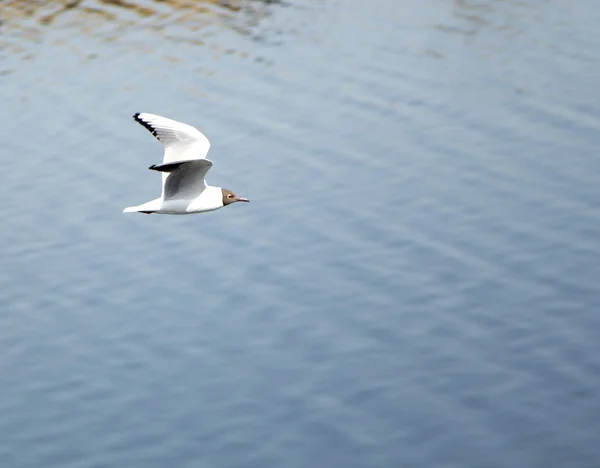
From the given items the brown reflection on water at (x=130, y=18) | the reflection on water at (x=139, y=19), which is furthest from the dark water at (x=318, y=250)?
the brown reflection on water at (x=130, y=18)

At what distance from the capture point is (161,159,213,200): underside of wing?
21406 mm

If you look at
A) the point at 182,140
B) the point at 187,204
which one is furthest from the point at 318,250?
the point at 182,140

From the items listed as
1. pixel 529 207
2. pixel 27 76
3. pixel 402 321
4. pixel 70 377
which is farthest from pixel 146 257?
pixel 27 76

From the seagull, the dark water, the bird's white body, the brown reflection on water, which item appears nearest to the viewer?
the seagull

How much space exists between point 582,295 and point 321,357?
5060mm

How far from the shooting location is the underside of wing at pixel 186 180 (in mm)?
21406

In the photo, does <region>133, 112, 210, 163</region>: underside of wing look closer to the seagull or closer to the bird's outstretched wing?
the seagull

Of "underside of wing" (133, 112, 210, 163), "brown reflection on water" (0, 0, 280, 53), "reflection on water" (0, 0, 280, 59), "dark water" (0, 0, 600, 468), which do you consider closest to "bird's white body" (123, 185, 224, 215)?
"underside of wing" (133, 112, 210, 163)

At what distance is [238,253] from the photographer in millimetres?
27875

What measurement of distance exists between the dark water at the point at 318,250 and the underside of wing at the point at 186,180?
→ 3908 millimetres

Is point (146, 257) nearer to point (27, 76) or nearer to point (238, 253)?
point (238, 253)

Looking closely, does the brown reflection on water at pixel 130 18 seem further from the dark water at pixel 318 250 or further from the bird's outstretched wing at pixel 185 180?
the bird's outstretched wing at pixel 185 180

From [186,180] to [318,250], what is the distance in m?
6.31

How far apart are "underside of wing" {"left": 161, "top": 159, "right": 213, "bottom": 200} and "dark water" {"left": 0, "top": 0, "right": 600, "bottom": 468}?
3908 mm
